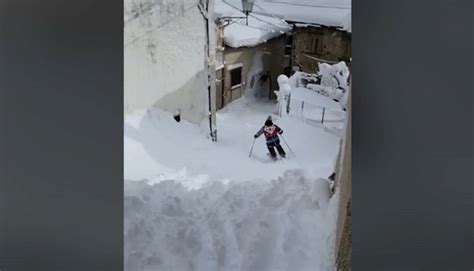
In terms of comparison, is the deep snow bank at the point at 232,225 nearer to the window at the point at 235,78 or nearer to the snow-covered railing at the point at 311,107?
the snow-covered railing at the point at 311,107

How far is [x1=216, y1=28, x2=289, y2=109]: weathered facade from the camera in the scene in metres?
1.16

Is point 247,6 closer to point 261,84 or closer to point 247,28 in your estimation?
point 247,28

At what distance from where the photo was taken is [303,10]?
1.14 meters

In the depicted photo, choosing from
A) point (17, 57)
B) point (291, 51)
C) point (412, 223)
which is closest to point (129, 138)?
point (17, 57)

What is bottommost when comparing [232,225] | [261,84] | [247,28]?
[232,225]

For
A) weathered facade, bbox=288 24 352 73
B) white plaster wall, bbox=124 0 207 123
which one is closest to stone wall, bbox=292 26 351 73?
weathered facade, bbox=288 24 352 73

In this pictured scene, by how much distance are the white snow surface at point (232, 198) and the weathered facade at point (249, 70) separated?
3 centimetres

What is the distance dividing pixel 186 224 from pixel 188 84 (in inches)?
13.4

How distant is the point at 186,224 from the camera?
1.12 m

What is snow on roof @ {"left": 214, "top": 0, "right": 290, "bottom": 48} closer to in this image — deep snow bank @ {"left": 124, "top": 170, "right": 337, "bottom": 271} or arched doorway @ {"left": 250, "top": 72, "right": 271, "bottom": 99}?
arched doorway @ {"left": 250, "top": 72, "right": 271, "bottom": 99}

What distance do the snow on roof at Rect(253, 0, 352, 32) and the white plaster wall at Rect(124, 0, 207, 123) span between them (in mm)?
171

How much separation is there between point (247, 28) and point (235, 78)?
130 mm

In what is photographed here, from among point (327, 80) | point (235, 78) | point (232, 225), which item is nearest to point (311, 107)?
point (327, 80)

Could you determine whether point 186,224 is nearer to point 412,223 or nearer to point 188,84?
point 188,84
